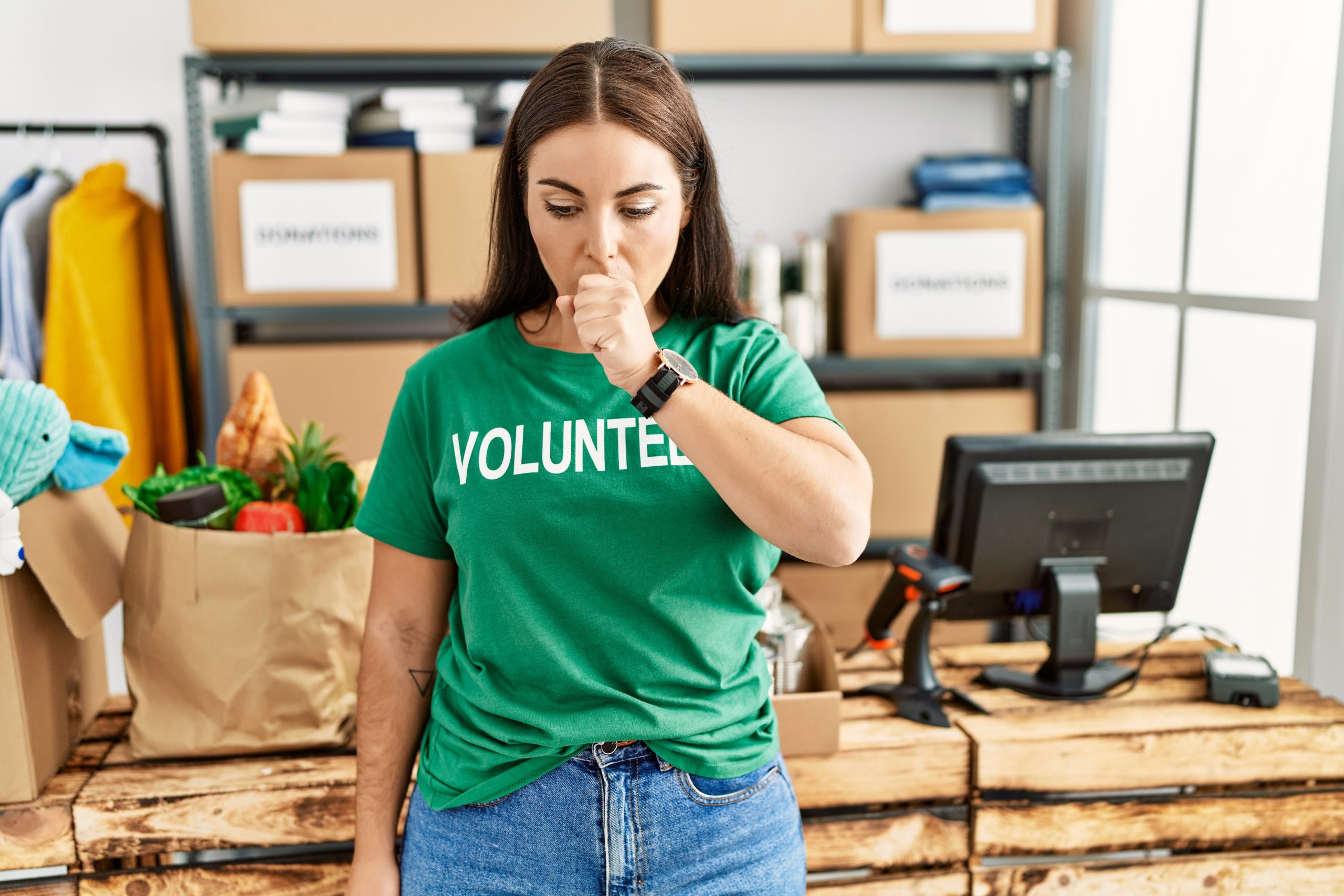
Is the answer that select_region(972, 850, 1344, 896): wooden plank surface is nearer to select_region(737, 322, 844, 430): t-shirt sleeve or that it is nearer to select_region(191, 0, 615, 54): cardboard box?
select_region(737, 322, 844, 430): t-shirt sleeve

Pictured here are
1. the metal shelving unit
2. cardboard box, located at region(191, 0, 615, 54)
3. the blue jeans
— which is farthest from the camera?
the metal shelving unit

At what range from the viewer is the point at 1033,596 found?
159 centimetres

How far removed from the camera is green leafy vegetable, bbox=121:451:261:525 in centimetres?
126

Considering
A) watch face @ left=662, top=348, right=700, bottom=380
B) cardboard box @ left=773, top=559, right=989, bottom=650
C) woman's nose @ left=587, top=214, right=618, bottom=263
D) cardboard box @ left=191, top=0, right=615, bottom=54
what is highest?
cardboard box @ left=191, top=0, right=615, bottom=54

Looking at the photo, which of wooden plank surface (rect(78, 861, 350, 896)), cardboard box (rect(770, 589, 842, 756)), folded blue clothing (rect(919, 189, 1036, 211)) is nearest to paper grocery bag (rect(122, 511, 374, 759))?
wooden plank surface (rect(78, 861, 350, 896))

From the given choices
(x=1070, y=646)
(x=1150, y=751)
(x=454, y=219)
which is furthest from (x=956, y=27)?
(x=1150, y=751)

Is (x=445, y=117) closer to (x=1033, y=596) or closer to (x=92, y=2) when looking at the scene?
(x=92, y=2)

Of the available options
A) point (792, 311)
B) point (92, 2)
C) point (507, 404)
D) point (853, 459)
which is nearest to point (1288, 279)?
point (792, 311)

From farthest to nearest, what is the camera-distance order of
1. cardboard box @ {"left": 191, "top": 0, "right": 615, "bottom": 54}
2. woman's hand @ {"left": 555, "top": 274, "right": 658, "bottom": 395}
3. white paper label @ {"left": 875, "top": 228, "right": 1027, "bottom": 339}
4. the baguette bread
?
white paper label @ {"left": 875, "top": 228, "right": 1027, "bottom": 339}
cardboard box @ {"left": 191, "top": 0, "right": 615, "bottom": 54}
the baguette bread
woman's hand @ {"left": 555, "top": 274, "right": 658, "bottom": 395}

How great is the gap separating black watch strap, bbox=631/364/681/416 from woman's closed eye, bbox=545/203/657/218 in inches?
5.7

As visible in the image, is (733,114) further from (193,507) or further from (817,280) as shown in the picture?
(193,507)

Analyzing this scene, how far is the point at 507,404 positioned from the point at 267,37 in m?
1.86

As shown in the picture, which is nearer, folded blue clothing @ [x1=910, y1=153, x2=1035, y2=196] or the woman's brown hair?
the woman's brown hair

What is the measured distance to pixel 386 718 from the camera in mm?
1069
